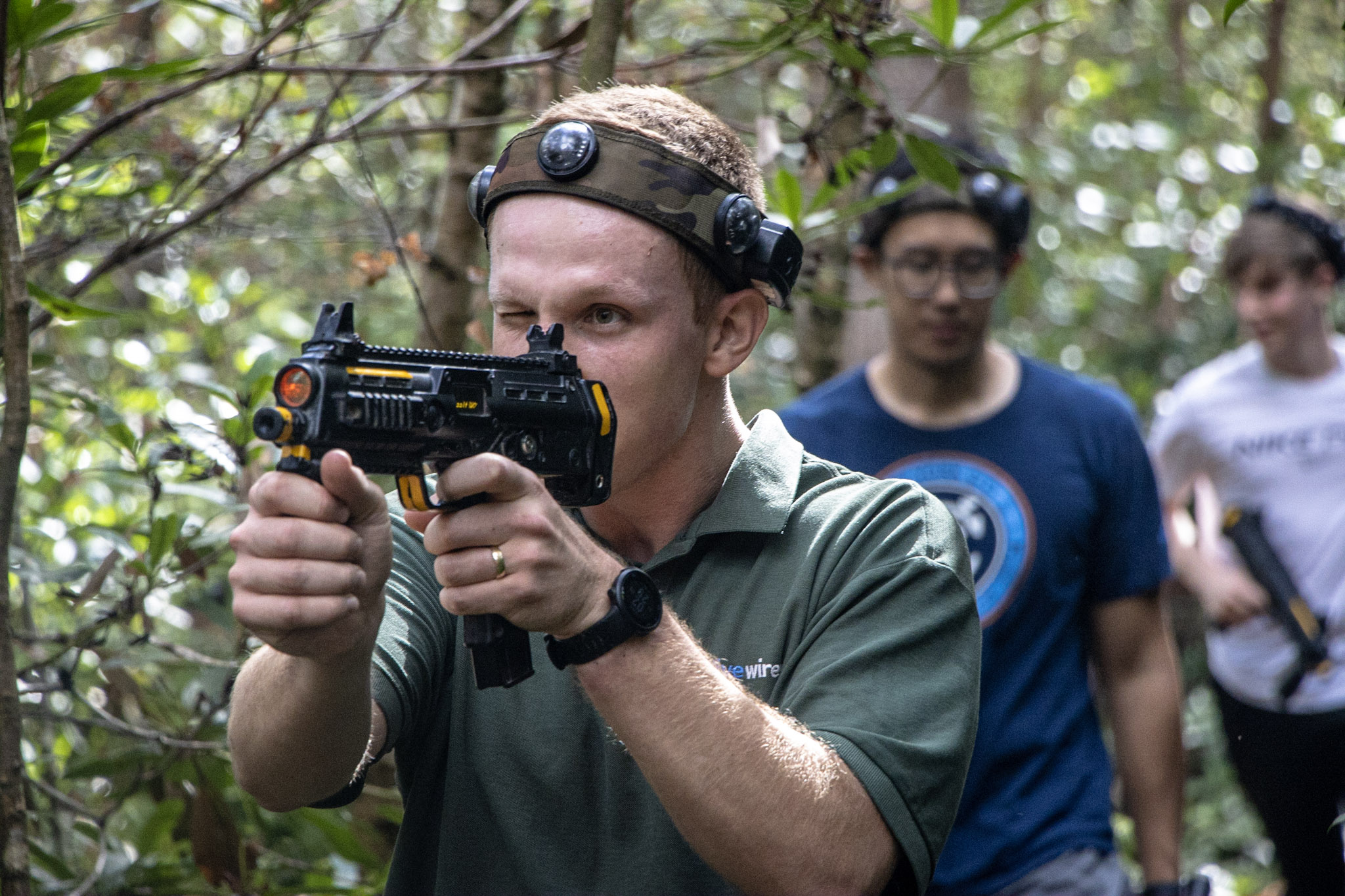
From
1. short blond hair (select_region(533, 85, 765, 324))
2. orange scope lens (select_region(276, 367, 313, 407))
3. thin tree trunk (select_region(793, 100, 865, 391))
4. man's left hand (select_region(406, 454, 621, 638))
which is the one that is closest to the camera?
orange scope lens (select_region(276, 367, 313, 407))

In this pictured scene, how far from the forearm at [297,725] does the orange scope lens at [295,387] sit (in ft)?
1.31

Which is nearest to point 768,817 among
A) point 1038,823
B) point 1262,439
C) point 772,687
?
point 772,687

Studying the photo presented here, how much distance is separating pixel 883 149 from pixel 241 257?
4.46 metres

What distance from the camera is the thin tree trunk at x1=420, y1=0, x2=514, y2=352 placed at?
342 centimetres

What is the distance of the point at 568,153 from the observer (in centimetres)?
205

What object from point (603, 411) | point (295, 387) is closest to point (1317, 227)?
point (603, 411)

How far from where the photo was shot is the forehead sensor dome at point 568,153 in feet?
6.73

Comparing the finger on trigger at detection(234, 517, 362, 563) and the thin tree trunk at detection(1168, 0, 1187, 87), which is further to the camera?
the thin tree trunk at detection(1168, 0, 1187, 87)

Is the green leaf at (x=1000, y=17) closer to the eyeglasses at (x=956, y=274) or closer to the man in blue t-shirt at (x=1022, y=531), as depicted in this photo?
the man in blue t-shirt at (x=1022, y=531)

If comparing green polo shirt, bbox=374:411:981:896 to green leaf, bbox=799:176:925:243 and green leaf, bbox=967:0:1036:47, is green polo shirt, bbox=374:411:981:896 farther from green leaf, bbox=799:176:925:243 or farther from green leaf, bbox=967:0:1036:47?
green leaf, bbox=967:0:1036:47

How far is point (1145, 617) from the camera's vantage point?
132 inches

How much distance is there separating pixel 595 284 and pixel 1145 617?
77.7 inches

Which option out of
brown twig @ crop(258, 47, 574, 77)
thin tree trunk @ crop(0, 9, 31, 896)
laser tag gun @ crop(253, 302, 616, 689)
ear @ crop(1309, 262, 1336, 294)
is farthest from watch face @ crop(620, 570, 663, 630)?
ear @ crop(1309, 262, 1336, 294)

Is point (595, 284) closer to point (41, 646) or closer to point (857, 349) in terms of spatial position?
point (41, 646)
